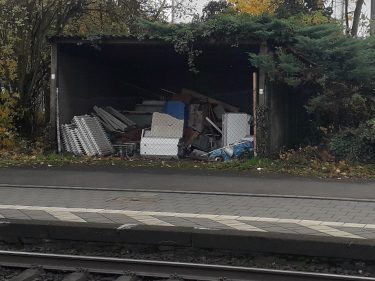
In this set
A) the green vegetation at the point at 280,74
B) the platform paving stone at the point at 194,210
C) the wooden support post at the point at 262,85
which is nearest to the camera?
the platform paving stone at the point at 194,210

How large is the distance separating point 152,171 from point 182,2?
9344mm

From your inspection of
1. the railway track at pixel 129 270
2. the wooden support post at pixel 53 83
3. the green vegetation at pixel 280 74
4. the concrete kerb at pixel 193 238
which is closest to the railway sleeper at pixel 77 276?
the railway track at pixel 129 270

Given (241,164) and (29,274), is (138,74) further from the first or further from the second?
(29,274)

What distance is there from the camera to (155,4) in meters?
19.4

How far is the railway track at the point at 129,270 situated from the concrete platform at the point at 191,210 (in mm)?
634

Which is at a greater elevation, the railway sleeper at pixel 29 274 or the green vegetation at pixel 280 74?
the green vegetation at pixel 280 74

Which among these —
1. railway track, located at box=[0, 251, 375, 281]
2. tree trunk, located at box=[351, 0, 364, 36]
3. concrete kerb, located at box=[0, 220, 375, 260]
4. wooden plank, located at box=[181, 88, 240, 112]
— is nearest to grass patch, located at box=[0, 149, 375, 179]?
wooden plank, located at box=[181, 88, 240, 112]

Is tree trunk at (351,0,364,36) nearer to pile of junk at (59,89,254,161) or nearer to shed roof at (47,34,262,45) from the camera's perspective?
pile of junk at (59,89,254,161)

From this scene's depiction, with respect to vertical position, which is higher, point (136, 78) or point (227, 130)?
point (136, 78)

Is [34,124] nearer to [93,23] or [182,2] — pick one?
[93,23]

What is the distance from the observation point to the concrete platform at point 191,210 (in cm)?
666

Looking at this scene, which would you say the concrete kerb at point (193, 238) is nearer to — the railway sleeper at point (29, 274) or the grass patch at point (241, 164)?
the railway sleeper at point (29, 274)

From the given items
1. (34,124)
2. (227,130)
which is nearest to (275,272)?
(227,130)

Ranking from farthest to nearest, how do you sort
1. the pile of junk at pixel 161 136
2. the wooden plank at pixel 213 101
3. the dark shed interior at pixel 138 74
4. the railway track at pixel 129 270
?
the wooden plank at pixel 213 101
the dark shed interior at pixel 138 74
the pile of junk at pixel 161 136
the railway track at pixel 129 270
